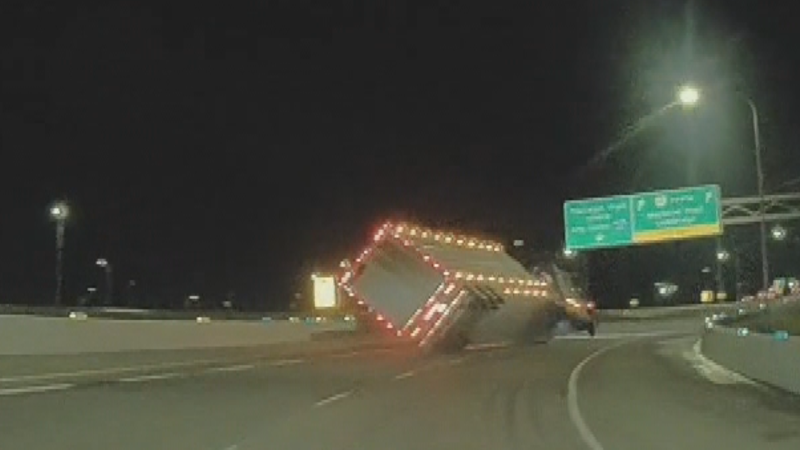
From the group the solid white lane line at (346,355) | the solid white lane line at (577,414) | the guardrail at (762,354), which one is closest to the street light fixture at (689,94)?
the guardrail at (762,354)

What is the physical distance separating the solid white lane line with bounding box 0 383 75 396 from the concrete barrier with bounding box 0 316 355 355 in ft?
8.00

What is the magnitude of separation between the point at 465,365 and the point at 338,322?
1502 centimetres

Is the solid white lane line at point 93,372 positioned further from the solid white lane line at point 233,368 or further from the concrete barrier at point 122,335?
the solid white lane line at point 233,368

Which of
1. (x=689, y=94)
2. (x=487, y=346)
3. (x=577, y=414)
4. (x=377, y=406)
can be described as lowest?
(x=577, y=414)

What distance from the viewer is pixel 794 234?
433 feet

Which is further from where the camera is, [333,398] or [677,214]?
[677,214]

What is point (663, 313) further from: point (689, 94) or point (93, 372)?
point (93, 372)

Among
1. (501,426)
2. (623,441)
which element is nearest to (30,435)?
(501,426)

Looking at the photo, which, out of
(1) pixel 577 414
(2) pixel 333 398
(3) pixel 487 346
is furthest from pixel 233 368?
(3) pixel 487 346

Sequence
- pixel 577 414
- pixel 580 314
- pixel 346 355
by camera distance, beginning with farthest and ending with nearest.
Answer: pixel 580 314 < pixel 346 355 < pixel 577 414

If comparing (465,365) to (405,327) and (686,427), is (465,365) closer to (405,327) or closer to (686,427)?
(405,327)

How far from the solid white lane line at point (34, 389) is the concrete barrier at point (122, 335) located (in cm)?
244

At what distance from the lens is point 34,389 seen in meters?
22.6

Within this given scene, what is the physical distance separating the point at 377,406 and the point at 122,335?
A: 41.4 feet
